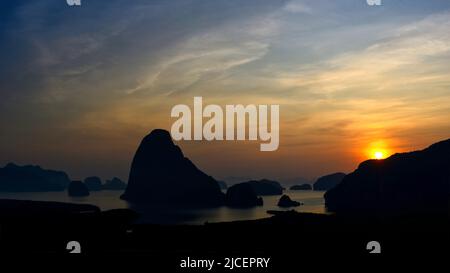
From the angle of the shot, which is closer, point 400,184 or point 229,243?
point 229,243

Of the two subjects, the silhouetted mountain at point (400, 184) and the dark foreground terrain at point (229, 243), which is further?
the silhouetted mountain at point (400, 184)

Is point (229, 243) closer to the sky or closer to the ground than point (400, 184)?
closer to the sky

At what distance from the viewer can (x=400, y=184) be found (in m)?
131

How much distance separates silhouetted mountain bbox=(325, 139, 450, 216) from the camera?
122m

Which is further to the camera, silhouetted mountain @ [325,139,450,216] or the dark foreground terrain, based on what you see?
silhouetted mountain @ [325,139,450,216]

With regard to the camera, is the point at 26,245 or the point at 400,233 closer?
the point at 26,245

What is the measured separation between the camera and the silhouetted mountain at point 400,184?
122312mm

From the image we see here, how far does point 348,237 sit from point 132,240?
59.9ft
